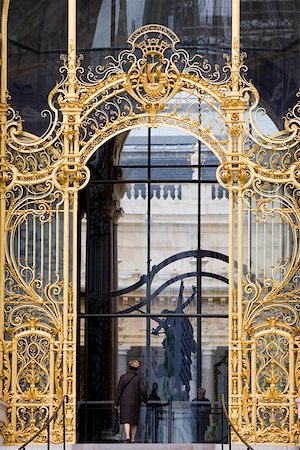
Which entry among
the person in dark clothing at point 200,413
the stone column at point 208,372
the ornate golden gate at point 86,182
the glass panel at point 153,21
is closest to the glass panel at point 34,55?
the ornate golden gate at point 86,182

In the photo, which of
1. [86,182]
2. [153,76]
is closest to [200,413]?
[86,182]

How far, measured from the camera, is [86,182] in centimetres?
1903

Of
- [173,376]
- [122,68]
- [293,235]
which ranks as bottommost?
[173,376]

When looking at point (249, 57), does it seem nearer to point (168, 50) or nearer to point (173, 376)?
point (168, 50)

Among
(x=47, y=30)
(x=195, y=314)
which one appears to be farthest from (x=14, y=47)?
(x=195, y=314)

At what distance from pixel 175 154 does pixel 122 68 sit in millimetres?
1205

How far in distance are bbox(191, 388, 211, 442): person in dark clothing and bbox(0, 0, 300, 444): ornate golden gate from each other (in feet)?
2.14

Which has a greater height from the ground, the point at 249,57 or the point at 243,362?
the point at 249,57

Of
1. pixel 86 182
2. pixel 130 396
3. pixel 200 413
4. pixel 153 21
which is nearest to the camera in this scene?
pixel 130 396

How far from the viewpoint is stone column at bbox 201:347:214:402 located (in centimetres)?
1916

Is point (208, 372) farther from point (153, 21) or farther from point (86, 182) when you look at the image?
point (153, 21)

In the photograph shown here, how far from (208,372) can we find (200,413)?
1.49 feet

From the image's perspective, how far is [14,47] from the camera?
63.7ft

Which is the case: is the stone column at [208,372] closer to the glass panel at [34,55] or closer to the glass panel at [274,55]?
the glass panel at [274,55]
